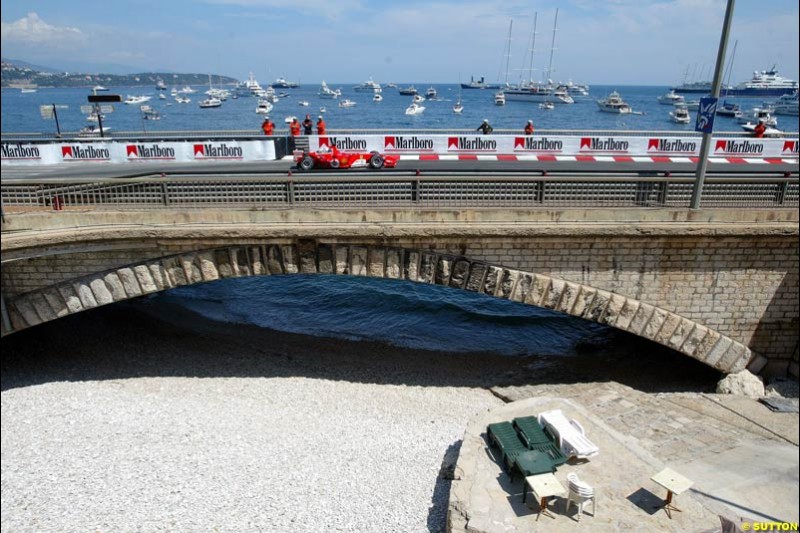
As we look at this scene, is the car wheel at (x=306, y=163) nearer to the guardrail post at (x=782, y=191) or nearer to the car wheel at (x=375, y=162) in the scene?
the car wheel at (x=375, y=162)

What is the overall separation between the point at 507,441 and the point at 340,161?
11.7 meters

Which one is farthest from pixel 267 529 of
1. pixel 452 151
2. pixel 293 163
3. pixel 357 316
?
pixel 452 151

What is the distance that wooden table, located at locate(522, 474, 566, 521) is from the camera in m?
8.27

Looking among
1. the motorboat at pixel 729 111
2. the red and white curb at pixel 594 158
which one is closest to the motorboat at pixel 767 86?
the motorboat at pixel 729 111

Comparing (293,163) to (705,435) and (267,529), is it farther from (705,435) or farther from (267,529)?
(705,435)

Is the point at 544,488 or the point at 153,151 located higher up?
the point at 153,151

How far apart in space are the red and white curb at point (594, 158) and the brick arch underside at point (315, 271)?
908cm

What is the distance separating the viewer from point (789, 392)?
13039 millimetres

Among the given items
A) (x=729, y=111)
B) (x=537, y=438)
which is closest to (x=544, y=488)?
(x=537, y=438)

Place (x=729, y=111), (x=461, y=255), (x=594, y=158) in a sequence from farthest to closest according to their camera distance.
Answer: (x=729, y=111) → (x=594, y=158) → (x=461, y=255)

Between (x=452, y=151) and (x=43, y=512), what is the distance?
17.6 m

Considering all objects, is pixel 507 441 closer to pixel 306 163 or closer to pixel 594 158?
pixel 306 163

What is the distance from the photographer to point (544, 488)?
834cm

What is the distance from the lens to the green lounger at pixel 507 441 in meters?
9.37
